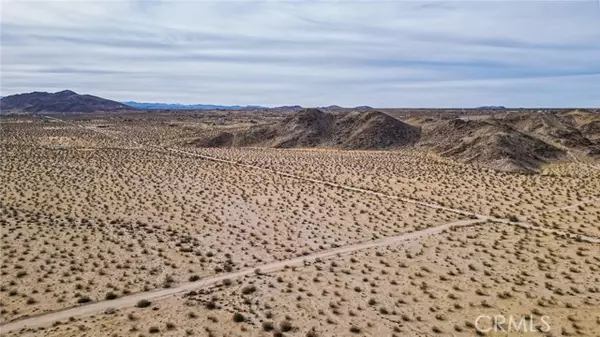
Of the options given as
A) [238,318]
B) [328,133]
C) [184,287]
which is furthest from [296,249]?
[328,133]

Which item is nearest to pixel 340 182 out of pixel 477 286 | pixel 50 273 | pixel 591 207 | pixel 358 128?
pixel 591 207

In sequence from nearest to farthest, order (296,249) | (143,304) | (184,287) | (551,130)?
(143,304) → (184,287) → (296,249) → (551,130)

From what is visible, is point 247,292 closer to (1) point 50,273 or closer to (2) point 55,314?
(2) point 55,314

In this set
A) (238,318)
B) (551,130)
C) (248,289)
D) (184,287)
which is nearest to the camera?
(238,318)

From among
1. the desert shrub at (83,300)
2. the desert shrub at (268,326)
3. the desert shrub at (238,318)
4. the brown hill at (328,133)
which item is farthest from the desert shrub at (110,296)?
the brown hill at (328,133)

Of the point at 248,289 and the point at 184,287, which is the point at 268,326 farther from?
the point at 184,287

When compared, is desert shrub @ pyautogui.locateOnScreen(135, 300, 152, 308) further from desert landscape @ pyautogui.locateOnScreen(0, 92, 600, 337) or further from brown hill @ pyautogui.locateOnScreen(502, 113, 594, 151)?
brown hill @ pyautogui.locateOnScreen(502, 113, 594, 151)

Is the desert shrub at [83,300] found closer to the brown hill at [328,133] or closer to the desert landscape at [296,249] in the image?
the desert landscape at [296,249]
